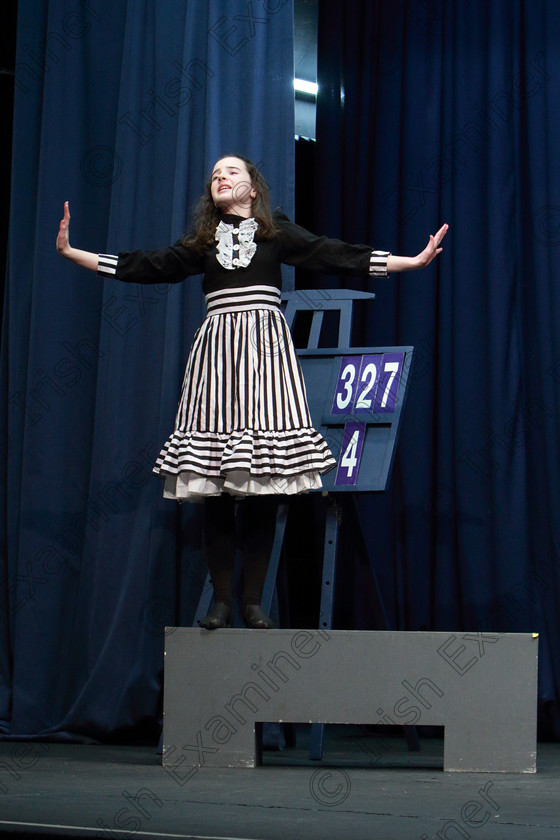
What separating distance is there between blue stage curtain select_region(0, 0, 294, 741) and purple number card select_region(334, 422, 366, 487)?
0.50 meters

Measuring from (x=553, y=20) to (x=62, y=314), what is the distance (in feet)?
5.22

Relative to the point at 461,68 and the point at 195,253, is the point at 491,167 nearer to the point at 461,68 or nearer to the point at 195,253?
the point at 461,68

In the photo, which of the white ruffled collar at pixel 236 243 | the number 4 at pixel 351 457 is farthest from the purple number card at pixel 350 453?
the white ruffled collar at pixel 236 243

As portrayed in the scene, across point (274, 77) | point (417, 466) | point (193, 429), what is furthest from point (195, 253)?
point (417, 466)

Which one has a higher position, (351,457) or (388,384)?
(388,384)

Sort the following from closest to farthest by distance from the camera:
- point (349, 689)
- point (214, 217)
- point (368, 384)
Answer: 1. point (349, 689)
2. point (214, 217)
3. point (368, 384)

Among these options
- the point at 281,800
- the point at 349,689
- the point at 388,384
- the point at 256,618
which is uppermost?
the point at 388,384

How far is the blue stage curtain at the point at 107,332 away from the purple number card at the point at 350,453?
1.65 feet

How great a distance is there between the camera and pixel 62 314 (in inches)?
130

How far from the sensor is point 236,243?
2.59 m

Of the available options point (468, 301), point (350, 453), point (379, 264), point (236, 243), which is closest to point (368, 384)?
point (350, 453)

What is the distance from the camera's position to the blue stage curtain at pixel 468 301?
121 inches

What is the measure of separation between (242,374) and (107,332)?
821 millimetres

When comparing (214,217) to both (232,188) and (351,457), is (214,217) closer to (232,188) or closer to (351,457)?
(232,188)
